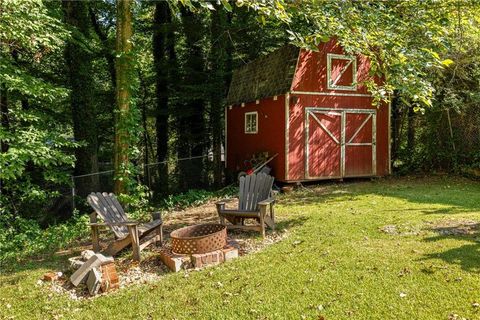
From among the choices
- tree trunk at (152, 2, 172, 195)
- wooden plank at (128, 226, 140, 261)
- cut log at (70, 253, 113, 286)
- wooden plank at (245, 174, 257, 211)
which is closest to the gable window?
tree trunk at (152, 2, 172, 195)

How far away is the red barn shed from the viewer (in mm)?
10125

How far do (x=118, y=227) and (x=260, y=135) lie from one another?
22.2 feet

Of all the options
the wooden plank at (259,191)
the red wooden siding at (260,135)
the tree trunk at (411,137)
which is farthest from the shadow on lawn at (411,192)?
the wooden plank at (259,191)

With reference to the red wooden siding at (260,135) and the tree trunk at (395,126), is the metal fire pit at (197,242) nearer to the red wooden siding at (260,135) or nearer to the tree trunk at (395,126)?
the red wooden siding at (260,135)

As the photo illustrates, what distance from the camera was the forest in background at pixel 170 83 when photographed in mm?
5312

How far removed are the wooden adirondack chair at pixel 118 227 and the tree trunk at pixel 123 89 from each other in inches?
74.0

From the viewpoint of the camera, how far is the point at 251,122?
11.9 m

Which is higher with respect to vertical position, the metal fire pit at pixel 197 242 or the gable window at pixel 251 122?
the gable window at pixel 251 122

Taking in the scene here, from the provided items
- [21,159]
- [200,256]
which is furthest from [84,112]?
[200,256]

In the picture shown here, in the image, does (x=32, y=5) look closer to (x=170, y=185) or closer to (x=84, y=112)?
(x=84, y=112)

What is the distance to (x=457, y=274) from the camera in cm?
364

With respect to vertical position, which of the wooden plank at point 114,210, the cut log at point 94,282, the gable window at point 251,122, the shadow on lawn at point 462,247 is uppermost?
the gable window at point 251,122

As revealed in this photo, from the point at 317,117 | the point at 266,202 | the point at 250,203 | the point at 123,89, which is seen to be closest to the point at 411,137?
the point at 317,117

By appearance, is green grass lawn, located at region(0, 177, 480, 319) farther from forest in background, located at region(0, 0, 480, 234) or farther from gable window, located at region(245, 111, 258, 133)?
gable window, located at region(245, 111, 258, 133)
